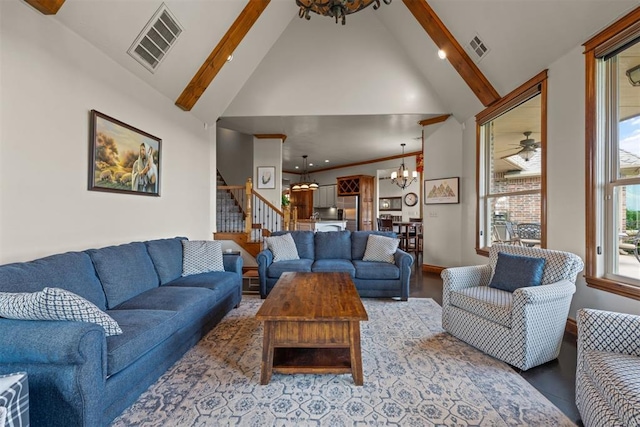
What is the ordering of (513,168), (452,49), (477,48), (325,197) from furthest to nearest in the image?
1. (325,197)
2. (513,168)
3. (452,49)
4. (477,48)

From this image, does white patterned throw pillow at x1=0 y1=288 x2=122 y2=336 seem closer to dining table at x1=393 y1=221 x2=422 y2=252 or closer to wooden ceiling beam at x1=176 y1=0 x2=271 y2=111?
wooden ceiling beam at x1=176 y1=0 x2=271 y2=111

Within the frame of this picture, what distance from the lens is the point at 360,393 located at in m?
1.90

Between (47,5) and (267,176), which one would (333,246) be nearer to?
(267,176)

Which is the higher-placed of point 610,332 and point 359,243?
point 359,243

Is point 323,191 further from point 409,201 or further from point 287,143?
point 287,143

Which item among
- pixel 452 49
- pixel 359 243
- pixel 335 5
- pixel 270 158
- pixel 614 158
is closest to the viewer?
pixel 614 158

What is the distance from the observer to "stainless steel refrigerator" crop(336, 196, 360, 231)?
1060 centimetres

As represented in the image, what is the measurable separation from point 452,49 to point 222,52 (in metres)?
3.30

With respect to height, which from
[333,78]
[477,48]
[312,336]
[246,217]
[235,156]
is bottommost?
[312,336]

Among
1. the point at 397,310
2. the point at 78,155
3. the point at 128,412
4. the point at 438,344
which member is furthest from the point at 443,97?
the point at 128,412

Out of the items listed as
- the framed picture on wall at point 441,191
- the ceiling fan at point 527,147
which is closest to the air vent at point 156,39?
the ceiling fan at point 527,147

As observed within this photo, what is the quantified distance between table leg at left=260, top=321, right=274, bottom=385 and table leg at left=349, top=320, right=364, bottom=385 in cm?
57

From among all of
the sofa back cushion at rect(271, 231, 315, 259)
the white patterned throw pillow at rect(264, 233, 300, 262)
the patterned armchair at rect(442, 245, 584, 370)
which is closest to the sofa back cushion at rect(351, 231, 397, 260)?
the sofa back cushion at rect(271, 231, 315, 259)

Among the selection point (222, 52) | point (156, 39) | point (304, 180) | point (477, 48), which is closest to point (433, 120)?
point (477, 48)
